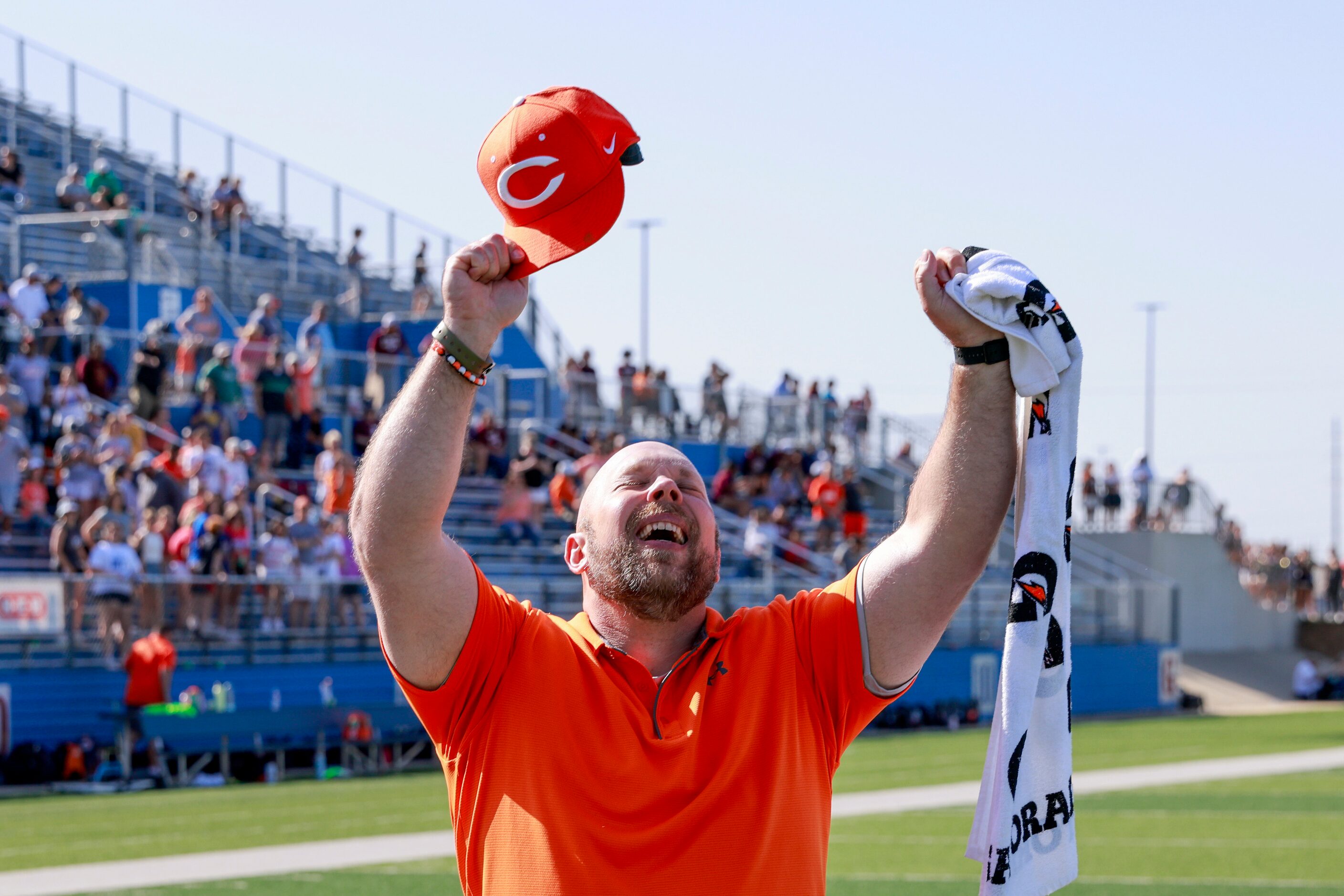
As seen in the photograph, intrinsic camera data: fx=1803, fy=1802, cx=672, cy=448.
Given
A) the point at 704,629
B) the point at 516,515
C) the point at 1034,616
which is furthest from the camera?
the point at 516,515

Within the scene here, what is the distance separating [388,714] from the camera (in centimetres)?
1789

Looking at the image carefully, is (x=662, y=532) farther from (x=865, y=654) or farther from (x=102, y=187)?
(x=102, y=187)

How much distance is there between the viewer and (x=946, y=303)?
3.55 meters

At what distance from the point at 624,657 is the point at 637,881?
1.56 ft

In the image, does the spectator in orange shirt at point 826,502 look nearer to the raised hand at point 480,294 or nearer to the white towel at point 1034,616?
the white towel at point 1034,616

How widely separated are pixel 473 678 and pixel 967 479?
1041mm

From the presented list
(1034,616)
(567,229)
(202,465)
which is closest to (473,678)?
(567,229)

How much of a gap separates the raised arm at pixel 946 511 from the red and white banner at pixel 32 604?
13.1 m

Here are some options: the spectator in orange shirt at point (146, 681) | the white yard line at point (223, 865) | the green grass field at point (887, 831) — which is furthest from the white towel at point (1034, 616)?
the spectator in orange shirt at point (146, 681)

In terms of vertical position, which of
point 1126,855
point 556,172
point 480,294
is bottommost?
point 1126,855

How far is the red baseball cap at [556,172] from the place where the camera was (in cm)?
354

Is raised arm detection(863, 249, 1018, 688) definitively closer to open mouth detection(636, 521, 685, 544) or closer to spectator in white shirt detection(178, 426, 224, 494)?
open mouth detection(636, 521, 685, 544)

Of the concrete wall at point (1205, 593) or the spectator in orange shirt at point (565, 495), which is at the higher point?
the spectator in orange shirt at point (565, 495)

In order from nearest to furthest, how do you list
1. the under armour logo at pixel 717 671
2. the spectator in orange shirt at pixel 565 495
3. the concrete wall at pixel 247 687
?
the under armour logo at pixel 717 671 → the concrete wall at pixel 247 687 → the spectator in orange shirt at pixel 565 495
